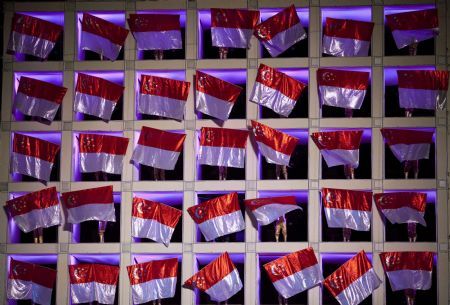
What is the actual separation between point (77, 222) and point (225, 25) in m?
5.78

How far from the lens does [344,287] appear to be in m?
15.6

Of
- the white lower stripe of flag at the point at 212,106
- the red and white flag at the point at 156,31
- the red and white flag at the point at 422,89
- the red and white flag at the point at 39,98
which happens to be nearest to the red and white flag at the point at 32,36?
the red and white flag at the point at 39,98

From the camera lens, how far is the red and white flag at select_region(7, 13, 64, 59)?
16.9 meters

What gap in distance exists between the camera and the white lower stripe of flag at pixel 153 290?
15.9 meters

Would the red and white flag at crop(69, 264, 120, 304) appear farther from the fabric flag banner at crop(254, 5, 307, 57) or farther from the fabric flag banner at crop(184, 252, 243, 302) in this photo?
the fabric flag banner at crop(254, 5, 307, 57)

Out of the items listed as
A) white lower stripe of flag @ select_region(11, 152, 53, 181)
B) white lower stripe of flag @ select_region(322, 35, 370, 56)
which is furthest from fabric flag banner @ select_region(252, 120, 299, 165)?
white lower stripe of flag @ select_region(11, 152, 53, 181)

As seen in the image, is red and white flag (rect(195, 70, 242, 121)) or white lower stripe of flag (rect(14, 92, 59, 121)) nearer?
red and white flag (rect(195, 70, 242, 121))

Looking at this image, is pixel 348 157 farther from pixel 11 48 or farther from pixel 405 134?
pixel 11 48

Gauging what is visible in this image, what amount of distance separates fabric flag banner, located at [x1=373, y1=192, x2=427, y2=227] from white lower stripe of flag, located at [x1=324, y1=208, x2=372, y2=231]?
40cm

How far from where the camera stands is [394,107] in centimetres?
1688

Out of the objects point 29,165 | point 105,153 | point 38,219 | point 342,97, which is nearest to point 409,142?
point 342,97

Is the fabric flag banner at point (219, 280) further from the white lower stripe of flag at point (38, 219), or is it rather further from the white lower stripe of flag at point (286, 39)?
the white lower stripe of flag at point (286, 39)

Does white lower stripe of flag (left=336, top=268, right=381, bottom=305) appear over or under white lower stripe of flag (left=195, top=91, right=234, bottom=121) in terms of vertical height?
under

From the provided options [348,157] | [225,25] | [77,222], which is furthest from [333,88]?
[77,222]
